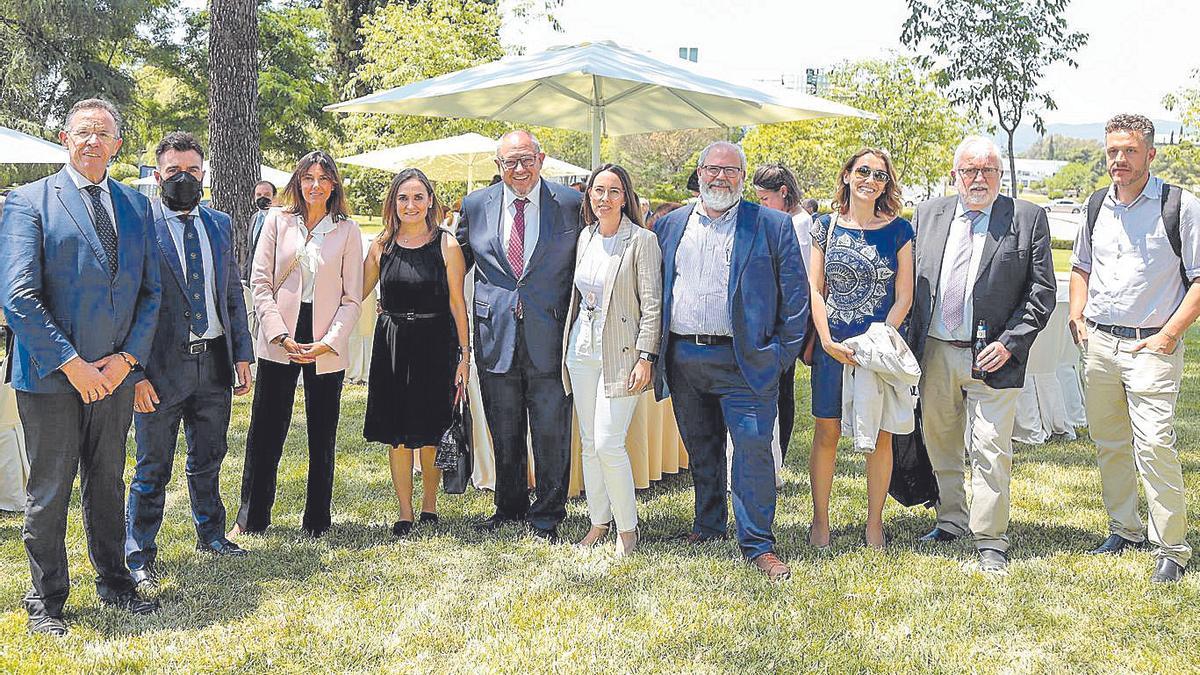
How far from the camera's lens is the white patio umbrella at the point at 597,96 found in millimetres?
5934

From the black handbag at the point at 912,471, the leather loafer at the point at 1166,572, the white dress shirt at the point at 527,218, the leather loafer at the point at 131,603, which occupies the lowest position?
the leather loafer at the point at 131,603

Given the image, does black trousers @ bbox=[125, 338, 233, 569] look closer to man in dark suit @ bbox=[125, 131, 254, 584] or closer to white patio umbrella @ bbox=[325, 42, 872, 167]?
man in dark suit @ bbox=[125, 131, 254, 584]

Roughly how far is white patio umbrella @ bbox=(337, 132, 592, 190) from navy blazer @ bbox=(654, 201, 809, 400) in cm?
752

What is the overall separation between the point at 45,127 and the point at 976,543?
30820mm

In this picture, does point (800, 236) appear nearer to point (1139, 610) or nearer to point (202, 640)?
point (1139, 610)

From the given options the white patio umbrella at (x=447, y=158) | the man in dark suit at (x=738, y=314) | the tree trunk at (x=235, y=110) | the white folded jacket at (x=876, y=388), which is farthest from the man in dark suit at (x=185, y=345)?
the white patio umbrella at (x=447, y=158)

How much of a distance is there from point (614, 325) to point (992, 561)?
2.15 metres

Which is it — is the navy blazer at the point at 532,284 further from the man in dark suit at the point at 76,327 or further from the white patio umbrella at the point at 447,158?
the white patio umbrella at the point at 447,158

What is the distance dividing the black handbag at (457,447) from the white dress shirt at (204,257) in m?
1.30

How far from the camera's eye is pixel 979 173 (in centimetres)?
477

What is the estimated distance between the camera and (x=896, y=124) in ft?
79.8

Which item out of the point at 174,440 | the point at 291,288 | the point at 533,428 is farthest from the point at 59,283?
the point at 533,428

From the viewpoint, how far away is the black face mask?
181 inches

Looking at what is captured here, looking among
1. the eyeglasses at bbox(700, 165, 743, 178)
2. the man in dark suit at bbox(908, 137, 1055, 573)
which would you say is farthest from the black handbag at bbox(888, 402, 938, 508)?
the eyeglasses at bbox(700, 165, 743, 178)
